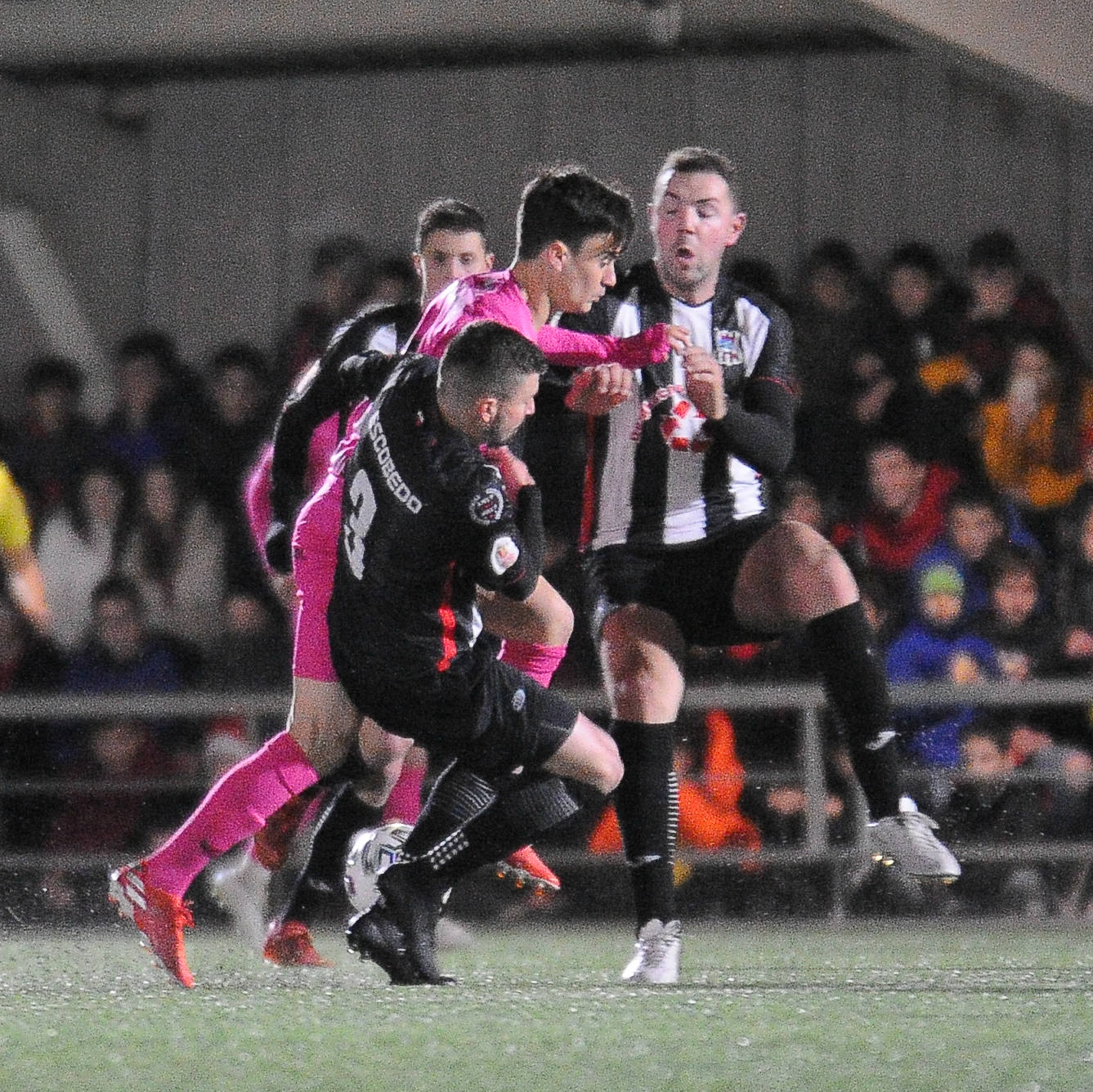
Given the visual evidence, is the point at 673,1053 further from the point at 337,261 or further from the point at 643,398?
the point at 337,261

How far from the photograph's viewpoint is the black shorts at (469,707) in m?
4.54

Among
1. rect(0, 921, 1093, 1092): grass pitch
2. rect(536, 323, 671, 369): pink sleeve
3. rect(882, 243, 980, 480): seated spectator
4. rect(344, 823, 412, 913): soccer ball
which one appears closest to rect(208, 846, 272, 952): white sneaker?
rect(0, 921, 1093, 1092): grass pitch

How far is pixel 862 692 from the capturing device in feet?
16.6

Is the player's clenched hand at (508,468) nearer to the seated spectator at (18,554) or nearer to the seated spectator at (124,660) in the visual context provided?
the seated spectator at (18,554)

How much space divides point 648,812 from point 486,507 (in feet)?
3.15

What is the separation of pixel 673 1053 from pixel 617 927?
3.47 m

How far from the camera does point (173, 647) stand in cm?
823

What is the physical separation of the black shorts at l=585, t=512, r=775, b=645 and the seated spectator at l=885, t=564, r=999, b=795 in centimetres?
225

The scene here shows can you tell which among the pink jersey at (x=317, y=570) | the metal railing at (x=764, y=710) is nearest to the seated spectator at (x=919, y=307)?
the metal railing at (x=764, y=710)

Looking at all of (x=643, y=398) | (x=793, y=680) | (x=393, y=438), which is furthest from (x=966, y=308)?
(x=393, y=438)

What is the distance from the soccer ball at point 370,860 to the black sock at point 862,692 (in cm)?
96

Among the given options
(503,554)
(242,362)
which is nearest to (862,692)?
(503,554)

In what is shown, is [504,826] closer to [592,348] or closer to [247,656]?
[592,348]

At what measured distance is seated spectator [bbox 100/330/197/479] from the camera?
9.05 metres
